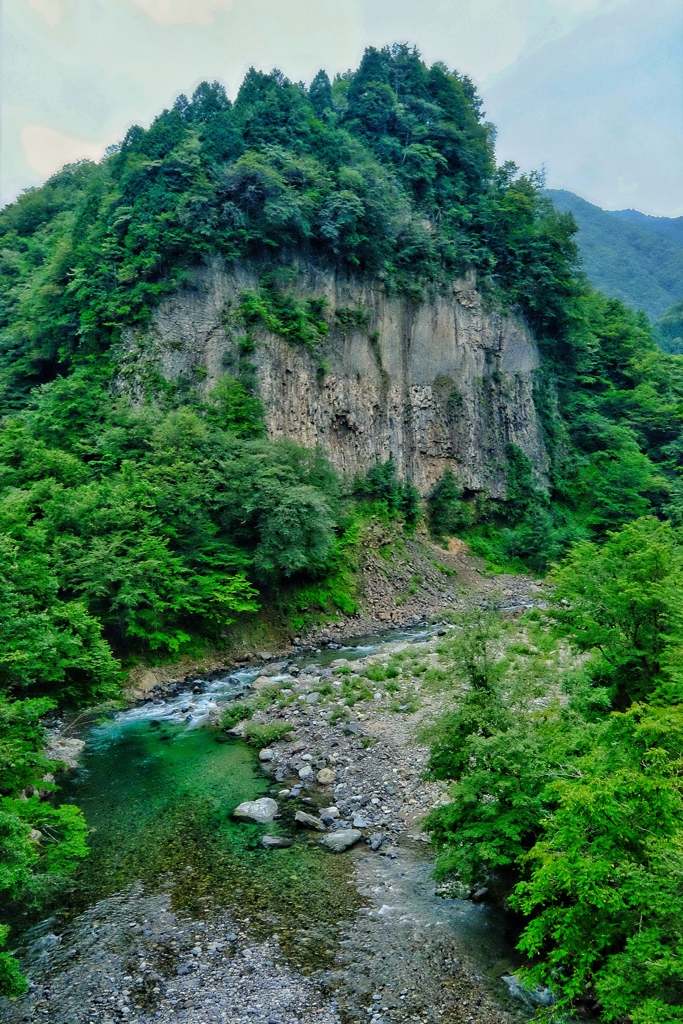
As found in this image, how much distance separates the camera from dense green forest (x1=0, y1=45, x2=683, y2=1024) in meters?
7.34

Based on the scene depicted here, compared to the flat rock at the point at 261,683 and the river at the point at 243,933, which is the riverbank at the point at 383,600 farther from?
the river at the point at 243,933

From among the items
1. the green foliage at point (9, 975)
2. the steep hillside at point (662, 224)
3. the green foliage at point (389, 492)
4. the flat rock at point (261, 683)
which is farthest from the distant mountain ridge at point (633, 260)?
the green foliage at point (9, 975)

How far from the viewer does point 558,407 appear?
4594 cm

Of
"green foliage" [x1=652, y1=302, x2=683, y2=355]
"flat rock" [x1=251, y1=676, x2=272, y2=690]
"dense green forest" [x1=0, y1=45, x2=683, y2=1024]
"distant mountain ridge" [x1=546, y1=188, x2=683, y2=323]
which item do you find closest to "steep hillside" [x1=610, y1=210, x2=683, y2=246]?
"distant mountain ridge" [x1=546, y1=188, x2=683, y2=323]

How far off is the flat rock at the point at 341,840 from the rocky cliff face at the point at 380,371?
76.9 ft

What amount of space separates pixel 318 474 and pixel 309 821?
19.0 metres

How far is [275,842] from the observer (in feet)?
34.4

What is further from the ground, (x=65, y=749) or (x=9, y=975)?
(x=9, y=975)

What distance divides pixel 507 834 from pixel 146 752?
33.3 ft

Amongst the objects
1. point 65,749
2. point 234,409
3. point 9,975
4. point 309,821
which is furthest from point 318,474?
point 9,975

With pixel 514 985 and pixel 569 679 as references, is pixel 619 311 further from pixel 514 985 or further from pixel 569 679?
pixel 514 985

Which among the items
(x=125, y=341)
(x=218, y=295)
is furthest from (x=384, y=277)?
(x=125, y=341)

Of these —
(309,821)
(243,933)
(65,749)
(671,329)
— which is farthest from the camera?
(671,329)

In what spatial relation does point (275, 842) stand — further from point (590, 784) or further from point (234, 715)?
point (590, 784)
